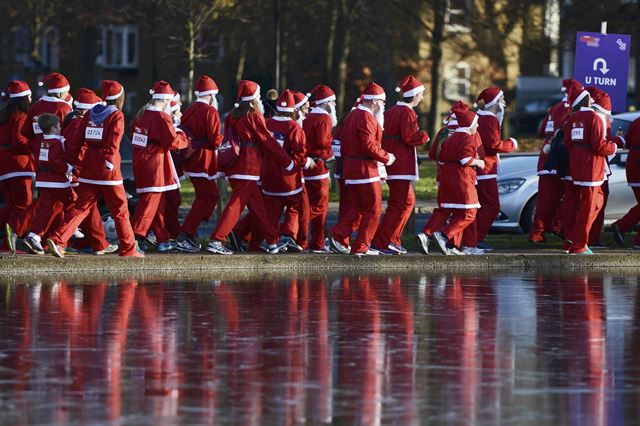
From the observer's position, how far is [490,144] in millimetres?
19094

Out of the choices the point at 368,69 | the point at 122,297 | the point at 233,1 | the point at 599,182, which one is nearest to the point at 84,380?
the point at 122,297

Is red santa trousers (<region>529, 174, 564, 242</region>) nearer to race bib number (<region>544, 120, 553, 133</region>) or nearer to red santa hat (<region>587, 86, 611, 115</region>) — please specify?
race bib number (<region>544, 120, 553, 133</region>)

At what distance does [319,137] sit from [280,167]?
56 centimetres

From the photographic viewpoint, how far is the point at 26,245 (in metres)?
17.3

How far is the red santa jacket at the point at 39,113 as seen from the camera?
18188 millimetres

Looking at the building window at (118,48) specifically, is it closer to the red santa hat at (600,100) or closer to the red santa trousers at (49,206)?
the red santa hat at (600,100)

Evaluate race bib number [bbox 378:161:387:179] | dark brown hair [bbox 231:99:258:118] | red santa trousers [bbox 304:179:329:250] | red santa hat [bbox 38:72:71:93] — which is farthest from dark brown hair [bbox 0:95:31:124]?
race bib number [bbox 378:161:387:179]

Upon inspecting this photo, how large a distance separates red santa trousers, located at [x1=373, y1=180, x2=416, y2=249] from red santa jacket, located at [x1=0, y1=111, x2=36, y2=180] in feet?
11.8

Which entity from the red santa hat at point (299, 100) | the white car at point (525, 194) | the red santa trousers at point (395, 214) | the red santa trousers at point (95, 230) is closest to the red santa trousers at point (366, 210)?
the red santa trousers at point (395, 214)

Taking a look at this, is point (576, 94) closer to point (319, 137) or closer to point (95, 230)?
point (319, 137)

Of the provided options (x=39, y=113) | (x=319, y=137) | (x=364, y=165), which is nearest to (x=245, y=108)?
(x=319, y=137)

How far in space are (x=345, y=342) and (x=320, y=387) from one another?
6.42 ft

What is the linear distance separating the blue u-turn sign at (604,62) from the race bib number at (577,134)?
2.79 m

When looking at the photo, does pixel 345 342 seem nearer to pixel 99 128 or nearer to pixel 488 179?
pixel 99 128
